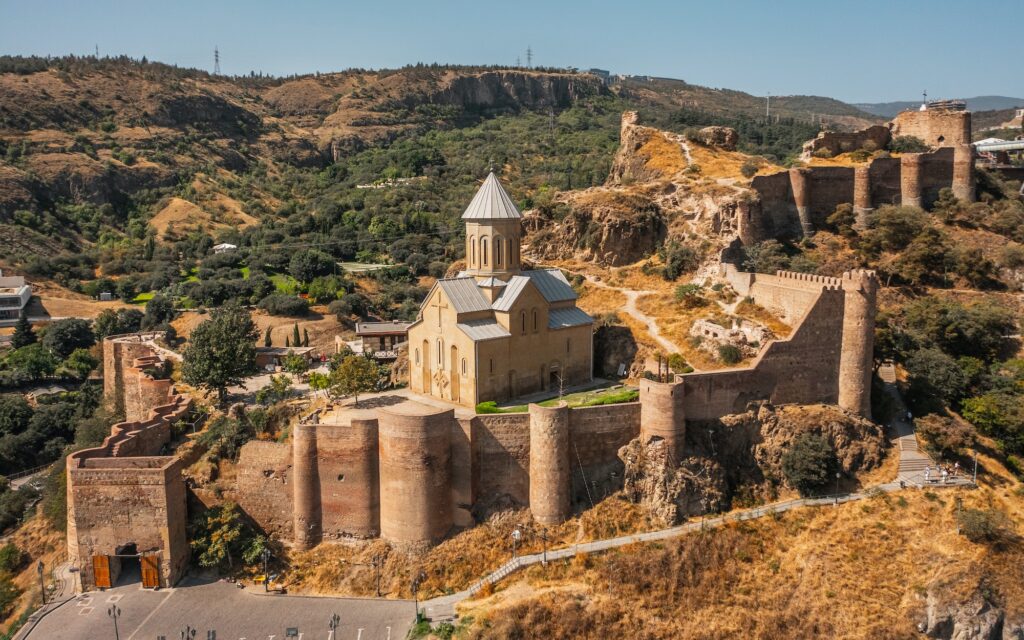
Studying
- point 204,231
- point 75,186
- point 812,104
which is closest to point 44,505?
point 204,231

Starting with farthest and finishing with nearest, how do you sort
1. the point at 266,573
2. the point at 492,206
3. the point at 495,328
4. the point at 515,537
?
the point at 492,206 < the point at 495,328 < the point at 266,573 < the point at 515,537

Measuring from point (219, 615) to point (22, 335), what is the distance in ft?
101

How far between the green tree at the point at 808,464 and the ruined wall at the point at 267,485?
556 inches

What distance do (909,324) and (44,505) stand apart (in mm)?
30843

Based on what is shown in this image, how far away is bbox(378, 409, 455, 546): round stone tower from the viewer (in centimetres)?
2103

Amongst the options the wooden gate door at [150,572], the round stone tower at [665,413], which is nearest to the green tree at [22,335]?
the wooden gate door at [150,572]

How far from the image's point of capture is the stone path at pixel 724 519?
20203 millimetres

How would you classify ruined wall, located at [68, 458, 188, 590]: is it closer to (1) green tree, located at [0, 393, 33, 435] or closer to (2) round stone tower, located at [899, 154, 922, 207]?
(1) green tree, located at [0, 393, 33, 435]

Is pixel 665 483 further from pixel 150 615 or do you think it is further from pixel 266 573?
pixel 150 615

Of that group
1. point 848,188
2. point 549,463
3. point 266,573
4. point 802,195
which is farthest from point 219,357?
point 848,188

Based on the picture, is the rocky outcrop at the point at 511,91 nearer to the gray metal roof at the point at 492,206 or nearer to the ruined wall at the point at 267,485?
the gray metal roof at the point at 492,206

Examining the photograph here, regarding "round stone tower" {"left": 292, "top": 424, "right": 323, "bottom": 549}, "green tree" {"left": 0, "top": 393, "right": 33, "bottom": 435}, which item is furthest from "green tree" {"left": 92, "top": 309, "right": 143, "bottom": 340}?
"round stone tower" {"left": 292, "top": 424, "right": 323, "bottom": 549}

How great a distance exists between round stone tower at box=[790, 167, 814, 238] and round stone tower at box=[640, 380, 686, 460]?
15.4 m

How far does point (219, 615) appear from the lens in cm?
1997
